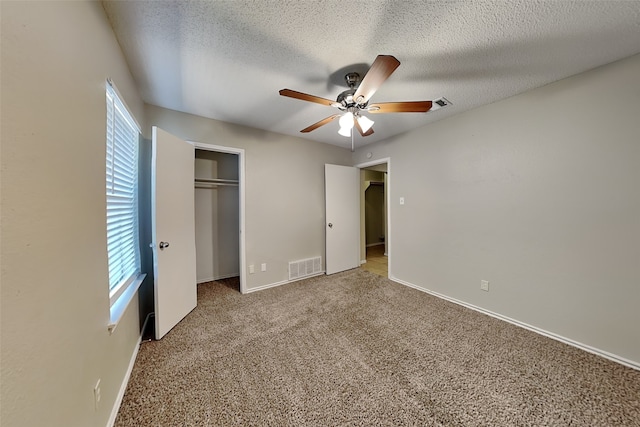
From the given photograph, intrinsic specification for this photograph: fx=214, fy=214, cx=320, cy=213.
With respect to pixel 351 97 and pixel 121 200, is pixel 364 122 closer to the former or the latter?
pixel 351 97

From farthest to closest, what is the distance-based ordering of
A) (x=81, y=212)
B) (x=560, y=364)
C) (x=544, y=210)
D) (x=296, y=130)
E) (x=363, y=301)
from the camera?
(x=296, y=130) → (x=363, y=301) → (x=544, y=210) → (x=560, y=364) → (x=81, y=212)

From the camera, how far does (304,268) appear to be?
3545mm

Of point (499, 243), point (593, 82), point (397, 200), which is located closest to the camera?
point (593, 82)

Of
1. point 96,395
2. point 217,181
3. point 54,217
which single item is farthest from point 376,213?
point 54,217

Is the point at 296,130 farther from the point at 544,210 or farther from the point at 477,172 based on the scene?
the point at 544,210

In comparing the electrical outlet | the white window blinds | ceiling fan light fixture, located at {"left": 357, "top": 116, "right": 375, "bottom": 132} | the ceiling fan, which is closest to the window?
the white window blinds

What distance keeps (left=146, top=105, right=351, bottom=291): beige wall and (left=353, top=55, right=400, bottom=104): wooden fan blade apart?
5.84 ft

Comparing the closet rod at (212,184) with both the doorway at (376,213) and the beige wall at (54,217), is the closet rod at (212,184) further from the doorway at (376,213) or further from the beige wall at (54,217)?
the doorway at (376,213)

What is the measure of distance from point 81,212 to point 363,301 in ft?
8.69

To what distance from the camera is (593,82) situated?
177cm

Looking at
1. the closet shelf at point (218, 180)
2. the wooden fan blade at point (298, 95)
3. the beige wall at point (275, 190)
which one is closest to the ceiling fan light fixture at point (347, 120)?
the wooden fan blade at point (298, 95)

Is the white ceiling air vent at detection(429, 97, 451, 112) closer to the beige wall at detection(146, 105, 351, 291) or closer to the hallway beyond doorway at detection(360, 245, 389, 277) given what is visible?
the beige wall at detection(146, 105, 351, 291)

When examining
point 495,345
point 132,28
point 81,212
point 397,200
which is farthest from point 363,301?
point 132,28

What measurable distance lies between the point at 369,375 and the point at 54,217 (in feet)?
6.34
